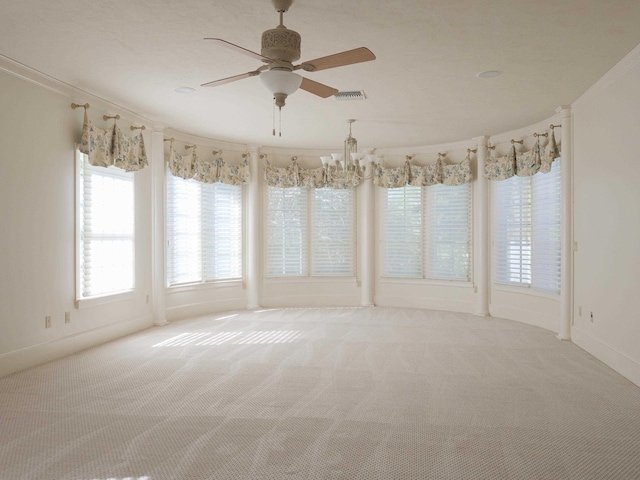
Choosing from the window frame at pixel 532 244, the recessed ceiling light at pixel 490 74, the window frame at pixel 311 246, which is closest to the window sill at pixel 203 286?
the window frame at pixel 311 246

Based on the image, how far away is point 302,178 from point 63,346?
178 inches

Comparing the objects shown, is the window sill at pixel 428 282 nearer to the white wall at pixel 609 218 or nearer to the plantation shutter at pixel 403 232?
the plantation shutter at pixel 403 232

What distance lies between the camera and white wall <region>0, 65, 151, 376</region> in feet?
13.3

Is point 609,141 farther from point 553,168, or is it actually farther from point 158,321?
point 158,321

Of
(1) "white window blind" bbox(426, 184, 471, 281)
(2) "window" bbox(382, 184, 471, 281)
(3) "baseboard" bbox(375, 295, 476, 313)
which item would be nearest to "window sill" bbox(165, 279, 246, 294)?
(3) "baseboard" bbox(375, 295, 476, 313)

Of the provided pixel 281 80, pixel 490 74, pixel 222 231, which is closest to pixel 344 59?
pixel 281 80

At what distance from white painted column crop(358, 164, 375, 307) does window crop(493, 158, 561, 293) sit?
204cm

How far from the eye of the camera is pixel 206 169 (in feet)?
23.0

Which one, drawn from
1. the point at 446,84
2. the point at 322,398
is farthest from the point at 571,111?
the point at 322,398

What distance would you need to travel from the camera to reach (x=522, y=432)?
292 centimetres

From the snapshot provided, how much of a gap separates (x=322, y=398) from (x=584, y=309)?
329cm

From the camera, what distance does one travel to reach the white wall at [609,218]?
3922 millimetres

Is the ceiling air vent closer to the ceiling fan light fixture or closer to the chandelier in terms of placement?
the chandelier

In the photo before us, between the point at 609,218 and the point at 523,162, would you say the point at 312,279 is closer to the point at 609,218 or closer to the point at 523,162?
the point at 523,162
